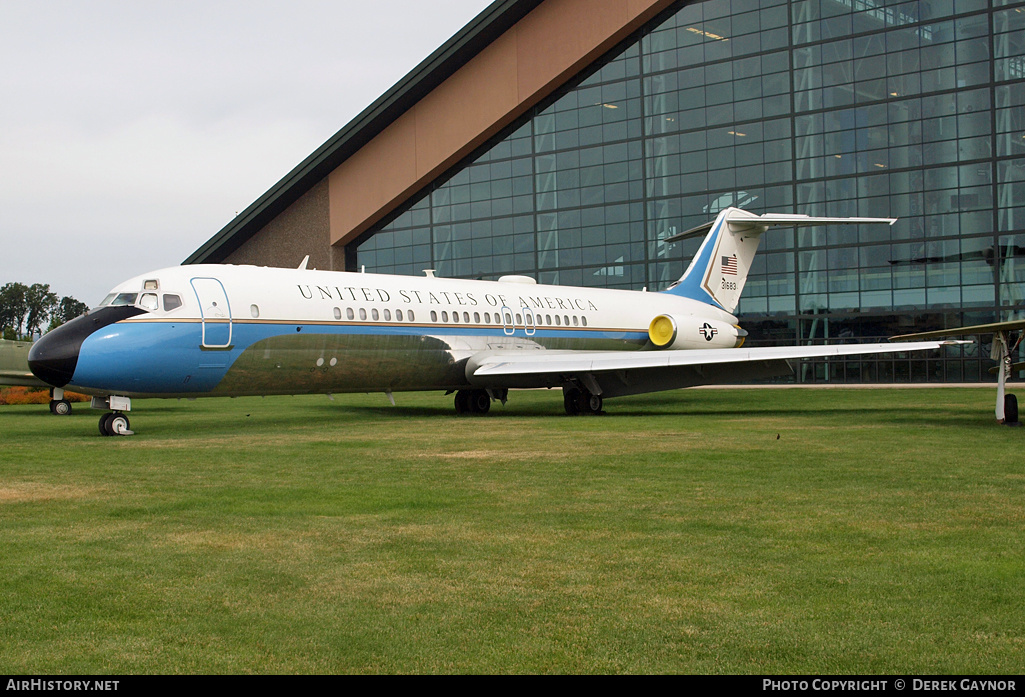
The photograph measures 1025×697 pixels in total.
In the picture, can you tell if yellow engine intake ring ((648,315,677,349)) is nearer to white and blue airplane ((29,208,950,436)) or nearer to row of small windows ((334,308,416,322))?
white and blue airplane ((29,208,950,436))

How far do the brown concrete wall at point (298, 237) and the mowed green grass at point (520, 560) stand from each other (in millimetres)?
35035

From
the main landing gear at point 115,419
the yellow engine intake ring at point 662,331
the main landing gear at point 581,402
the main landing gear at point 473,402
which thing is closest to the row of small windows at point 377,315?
the main landing gear at point 473,402

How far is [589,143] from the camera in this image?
139 feet

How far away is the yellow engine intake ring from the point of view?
27.0m

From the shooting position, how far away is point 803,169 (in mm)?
37781

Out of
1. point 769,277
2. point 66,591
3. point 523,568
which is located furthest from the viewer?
point 769,277

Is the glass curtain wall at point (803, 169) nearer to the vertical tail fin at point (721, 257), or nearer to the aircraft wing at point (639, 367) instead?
the vertical tail fin at point (721, 257)

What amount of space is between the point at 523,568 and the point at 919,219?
34357mm

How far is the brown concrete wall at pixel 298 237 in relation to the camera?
46938mm

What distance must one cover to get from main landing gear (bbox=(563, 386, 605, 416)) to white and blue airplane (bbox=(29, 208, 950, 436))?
0.03 metres

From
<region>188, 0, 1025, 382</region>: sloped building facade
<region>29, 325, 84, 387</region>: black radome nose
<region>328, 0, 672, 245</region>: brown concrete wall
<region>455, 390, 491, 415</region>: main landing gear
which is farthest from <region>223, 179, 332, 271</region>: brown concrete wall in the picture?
<region>29, 325, 84, 387</region>: black radome nose

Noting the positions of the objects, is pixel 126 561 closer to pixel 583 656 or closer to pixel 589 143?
pixel 583 656

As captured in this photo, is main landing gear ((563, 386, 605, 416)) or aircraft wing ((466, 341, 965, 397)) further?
main landing gear ((563, 386, 605, 416))

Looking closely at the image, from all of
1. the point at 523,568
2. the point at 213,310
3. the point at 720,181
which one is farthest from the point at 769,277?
the point at 523,568
